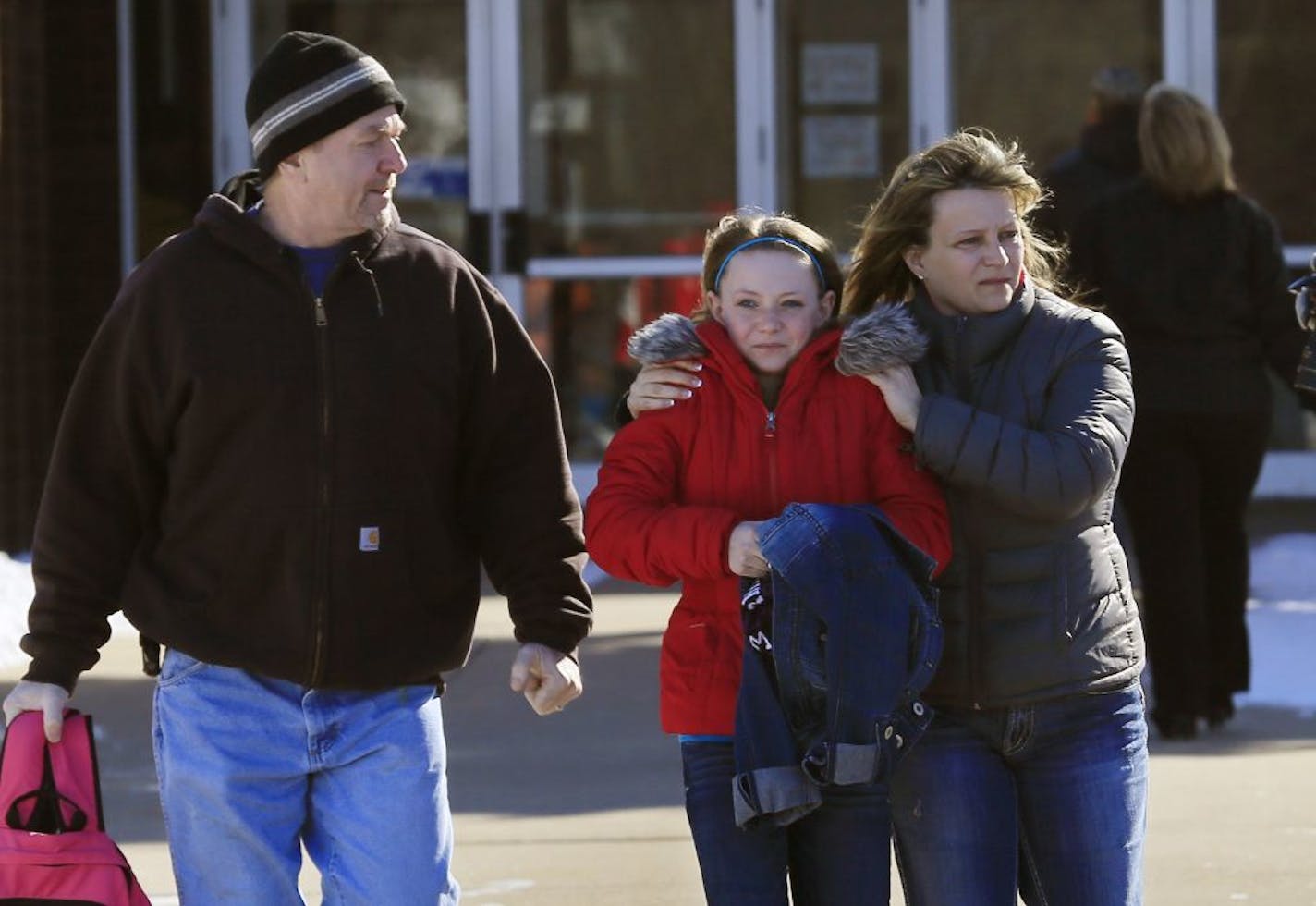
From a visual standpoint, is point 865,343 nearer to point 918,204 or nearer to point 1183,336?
point 918,204

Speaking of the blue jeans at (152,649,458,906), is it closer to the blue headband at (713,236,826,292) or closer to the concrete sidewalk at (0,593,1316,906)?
the blue headband at (713,236,826,292)

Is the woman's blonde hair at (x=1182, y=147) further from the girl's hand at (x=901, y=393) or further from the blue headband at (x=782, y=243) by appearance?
the girl's hand at (x=901, y=393)

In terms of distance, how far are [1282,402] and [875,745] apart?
8537 mm

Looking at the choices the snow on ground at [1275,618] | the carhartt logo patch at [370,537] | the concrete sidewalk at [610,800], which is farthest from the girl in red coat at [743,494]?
the snow on ground at [1275,618]

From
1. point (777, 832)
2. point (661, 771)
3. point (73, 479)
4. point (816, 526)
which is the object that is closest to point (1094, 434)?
point (816, 526)

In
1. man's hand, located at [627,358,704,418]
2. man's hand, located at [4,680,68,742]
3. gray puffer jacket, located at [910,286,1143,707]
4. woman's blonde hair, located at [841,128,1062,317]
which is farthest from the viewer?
woman's blonde hair, located at [841,128,1062,317]

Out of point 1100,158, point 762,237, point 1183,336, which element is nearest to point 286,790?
point 762,237

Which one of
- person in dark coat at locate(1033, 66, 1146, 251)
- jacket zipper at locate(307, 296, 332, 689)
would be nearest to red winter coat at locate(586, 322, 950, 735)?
jacket zipper at locate(307, 296, 332, 689)

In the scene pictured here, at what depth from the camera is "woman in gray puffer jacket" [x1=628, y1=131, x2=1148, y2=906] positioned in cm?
367

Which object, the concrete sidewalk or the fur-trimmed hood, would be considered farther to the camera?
the concrete sidewalk

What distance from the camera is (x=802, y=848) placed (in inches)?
147

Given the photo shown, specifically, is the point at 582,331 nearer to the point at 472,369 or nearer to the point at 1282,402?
the point at 1282,402

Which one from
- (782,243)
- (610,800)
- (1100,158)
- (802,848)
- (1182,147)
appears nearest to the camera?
(802,848)

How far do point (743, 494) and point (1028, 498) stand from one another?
443 mm
